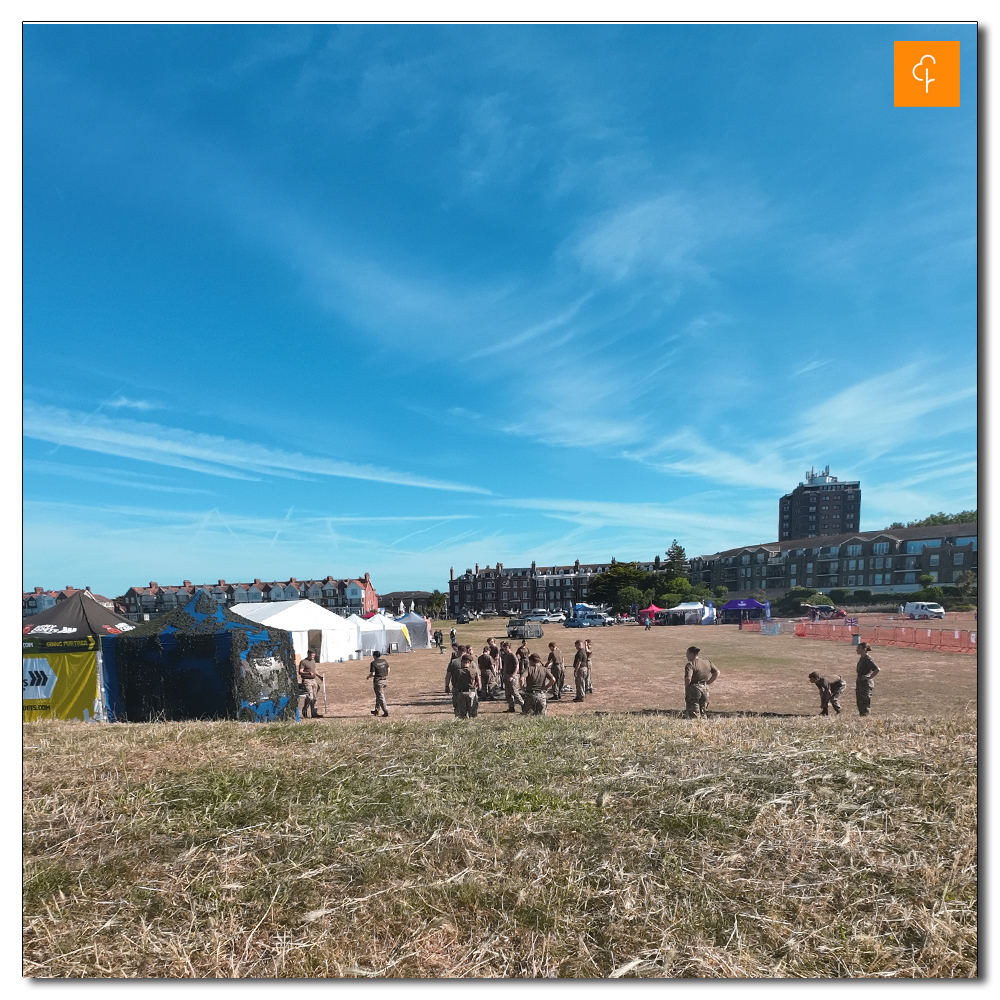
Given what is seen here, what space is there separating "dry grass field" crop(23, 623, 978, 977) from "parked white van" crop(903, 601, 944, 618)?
46.8m

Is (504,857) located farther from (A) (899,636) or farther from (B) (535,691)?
(A) (899,636)

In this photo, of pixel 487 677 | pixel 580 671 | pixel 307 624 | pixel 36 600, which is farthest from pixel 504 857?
pixel 307 624

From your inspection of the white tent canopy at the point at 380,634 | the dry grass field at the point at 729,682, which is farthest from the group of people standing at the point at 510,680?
the white tent canopy at the point at 380,634

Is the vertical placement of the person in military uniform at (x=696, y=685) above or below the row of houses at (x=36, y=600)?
below

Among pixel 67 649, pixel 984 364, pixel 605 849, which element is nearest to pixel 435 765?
pixel 605 849

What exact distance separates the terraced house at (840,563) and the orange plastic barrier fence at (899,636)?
10.3 metres

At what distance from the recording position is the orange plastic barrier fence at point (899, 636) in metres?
25.8

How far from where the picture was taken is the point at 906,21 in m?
3.06

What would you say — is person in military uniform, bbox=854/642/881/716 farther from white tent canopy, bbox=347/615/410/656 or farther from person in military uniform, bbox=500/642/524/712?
white tent canopy, bbox=347/615/410/656

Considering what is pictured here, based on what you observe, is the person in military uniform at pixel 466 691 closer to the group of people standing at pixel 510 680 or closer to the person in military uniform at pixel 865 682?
the group of people standing at pixel 510 680

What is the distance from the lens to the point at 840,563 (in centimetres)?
8475

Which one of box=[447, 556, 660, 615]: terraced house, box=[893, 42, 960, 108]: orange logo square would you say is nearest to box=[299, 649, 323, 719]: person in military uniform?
box=[893, 42, 960, 108]: orange logo square

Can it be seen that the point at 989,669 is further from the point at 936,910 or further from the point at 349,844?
the point at 349,844

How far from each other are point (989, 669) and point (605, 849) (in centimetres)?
248
